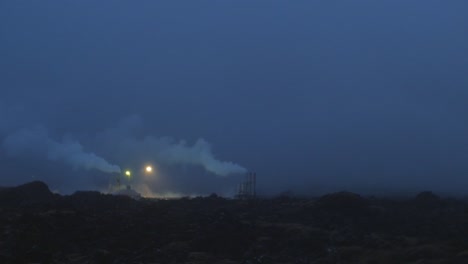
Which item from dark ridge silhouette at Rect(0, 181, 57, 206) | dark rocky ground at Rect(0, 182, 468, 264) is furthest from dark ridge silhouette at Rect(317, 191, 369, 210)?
dark ridge silhouette at Rect(0, 181, 57, 206)

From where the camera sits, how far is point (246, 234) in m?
35.0

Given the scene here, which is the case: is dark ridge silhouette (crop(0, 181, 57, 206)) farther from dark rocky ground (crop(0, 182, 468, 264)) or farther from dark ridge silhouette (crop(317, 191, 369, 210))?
dark ridge silhouette (crop(317, 191, 369, 210))

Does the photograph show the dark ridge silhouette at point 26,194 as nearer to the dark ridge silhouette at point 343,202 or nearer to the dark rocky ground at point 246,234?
the dark rocky ground at point 246,234

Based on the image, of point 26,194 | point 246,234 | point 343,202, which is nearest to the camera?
point 246,234

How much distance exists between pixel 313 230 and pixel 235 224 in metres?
5.91

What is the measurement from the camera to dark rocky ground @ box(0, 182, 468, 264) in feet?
93.0

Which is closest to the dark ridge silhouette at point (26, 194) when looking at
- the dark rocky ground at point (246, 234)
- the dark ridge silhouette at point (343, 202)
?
the dark rocky ground at point (246, 234)

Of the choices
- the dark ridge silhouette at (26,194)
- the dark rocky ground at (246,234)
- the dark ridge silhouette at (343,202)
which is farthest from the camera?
the dark ridge silhouette at (26,194)

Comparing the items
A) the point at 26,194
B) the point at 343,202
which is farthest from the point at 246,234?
the point at 26,194

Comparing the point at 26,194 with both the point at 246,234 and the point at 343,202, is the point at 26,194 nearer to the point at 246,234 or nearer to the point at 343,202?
the point at 246,234

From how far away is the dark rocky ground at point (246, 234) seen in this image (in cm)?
2836

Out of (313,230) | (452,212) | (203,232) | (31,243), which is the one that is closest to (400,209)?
(452,212)

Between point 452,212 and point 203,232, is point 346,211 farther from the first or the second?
point 203,232

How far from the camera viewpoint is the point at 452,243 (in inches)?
1026
